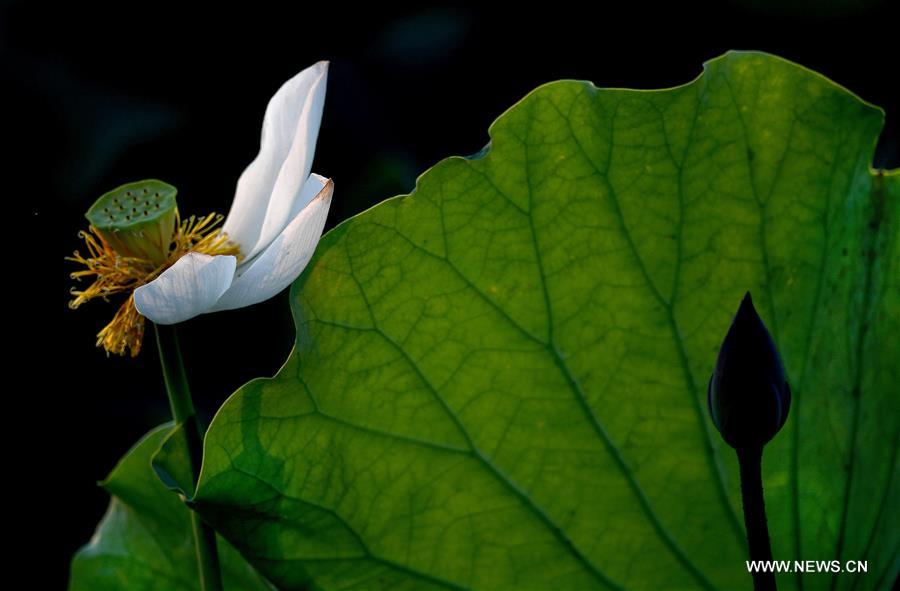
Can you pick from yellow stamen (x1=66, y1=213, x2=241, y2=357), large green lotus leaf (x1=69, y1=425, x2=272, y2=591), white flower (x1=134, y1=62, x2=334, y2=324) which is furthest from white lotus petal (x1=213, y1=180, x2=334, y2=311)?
large green lotus leaf (x1=69, y1=425, x2=272, y2=591)

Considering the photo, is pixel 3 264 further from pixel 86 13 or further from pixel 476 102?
pixel 476 102

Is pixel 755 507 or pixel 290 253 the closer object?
pixel 755 507

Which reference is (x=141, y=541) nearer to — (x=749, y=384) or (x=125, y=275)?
(x=125, y=275)

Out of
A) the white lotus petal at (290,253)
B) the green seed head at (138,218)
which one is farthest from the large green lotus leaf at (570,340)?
the green seed head at (138,218)

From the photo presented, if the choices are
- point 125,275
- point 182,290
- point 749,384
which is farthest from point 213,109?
point 749,384

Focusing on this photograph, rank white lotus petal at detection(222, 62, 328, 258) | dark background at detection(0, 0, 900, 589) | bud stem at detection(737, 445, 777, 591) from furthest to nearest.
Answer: dark background at detection(0, 0, 900, 589) < white lotus petal at detection(222, 62, 328, 258) < bud stem at detection(737, 445, 777, 591)

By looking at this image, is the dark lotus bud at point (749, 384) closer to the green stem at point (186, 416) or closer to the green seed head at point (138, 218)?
the green stem at point (186, 416)

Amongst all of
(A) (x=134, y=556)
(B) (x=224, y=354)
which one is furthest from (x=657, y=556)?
(B) (x=224, y=354)

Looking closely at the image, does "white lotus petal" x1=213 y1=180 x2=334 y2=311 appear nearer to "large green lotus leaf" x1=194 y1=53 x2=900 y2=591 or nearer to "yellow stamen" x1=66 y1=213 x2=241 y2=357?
"large green lotus leaf" x1=194 y1=53 x2=900 y2=591
